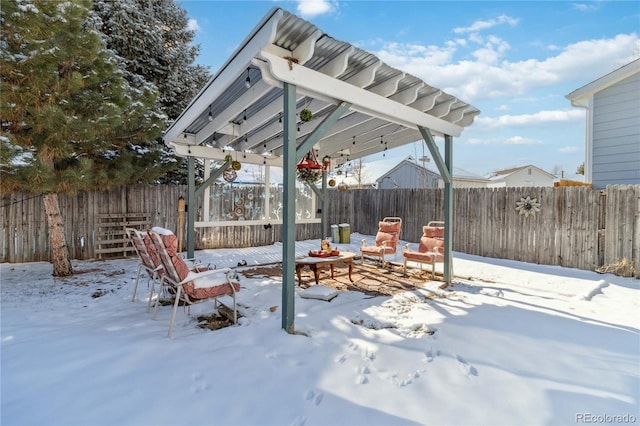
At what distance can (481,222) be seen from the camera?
708 centimetres

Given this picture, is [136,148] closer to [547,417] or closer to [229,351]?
[229,351]

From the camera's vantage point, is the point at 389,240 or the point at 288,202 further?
the point at 389,240

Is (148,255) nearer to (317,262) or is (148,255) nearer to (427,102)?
(317,262)

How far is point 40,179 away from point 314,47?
4552 mm

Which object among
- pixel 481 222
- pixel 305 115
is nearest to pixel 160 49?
pixel 305 115

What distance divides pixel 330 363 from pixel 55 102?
549 cm

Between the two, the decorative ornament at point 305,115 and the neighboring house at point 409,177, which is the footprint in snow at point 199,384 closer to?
the decorative ornament at point 305,115

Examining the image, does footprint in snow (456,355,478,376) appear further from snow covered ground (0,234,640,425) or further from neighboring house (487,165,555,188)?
neighboring house (487,165,555,188)

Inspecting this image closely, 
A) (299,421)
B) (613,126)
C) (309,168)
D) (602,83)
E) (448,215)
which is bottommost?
(299,421)

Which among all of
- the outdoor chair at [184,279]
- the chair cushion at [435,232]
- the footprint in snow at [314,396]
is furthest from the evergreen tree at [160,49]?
the footprint in snow at [314,396]

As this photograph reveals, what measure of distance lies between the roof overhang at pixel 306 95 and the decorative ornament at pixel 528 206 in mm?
2309

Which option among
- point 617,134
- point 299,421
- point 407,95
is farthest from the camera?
point 617,134

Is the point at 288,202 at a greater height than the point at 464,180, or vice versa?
the point at 464,180

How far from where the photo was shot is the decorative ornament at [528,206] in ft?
20.1
